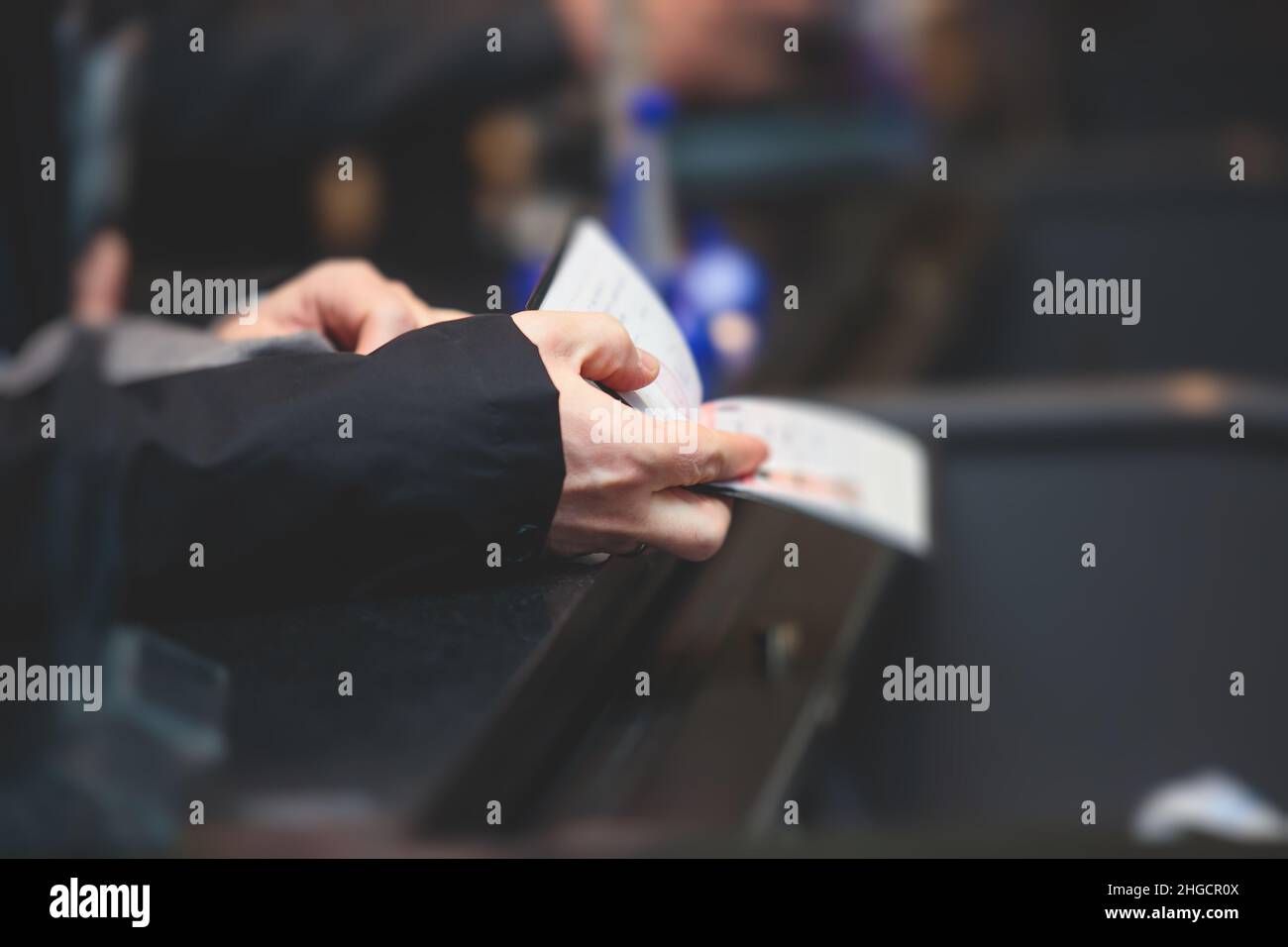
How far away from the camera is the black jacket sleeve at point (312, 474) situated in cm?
78

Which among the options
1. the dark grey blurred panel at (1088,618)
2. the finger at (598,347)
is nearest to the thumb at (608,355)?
the finger at (598,347)

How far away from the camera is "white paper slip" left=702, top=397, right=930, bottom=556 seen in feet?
2.87

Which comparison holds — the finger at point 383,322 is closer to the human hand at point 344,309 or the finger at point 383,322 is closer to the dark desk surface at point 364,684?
the human hand at point 344,309

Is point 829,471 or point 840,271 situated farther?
point 840,271

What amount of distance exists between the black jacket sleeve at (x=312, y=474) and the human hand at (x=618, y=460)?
16 mm

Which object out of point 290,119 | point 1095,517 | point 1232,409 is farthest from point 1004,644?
point 290,119

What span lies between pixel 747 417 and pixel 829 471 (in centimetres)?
9

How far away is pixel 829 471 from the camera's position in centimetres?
95

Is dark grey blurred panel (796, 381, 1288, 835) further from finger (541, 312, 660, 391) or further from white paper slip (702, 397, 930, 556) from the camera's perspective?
finger (541, 312, 660, 391)

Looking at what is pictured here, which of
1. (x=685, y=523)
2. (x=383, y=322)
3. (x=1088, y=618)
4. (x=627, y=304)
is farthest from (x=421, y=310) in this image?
(x=1088, y=618)

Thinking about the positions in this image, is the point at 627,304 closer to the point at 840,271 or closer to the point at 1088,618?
the point at 1088,618

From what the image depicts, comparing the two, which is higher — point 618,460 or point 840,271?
point 840,271
